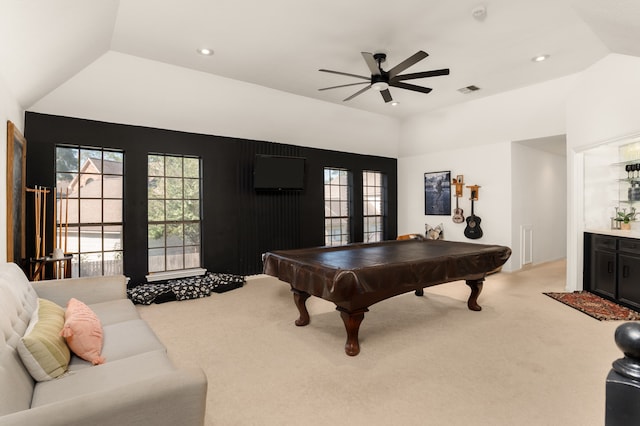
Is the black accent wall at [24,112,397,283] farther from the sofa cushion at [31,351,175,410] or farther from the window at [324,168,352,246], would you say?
the sofa cushion at [31,351,175,410]

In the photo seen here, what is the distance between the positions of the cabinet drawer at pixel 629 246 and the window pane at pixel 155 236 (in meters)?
6.39

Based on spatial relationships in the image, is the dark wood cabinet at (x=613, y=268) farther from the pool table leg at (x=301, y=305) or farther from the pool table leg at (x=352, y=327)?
the pool table leg at (x=301, y=305)

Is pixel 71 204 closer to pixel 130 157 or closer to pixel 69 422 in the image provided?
pixel 130 157

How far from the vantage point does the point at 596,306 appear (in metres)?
4.09

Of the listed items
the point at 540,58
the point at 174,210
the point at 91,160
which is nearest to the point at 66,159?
the point at 91,160

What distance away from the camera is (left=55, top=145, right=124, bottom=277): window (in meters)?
4.59

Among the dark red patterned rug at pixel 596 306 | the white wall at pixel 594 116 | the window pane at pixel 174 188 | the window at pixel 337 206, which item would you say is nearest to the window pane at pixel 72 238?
the window pane at pixel 174 188

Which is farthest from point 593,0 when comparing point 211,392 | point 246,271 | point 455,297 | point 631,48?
point 246,271

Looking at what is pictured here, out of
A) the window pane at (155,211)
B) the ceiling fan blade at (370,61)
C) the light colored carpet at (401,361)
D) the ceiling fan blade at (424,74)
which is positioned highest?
the ceiling fan blade at (370,61)

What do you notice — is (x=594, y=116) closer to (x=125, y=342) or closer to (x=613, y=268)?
(x=613, y=268)

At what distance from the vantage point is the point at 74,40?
127 inches

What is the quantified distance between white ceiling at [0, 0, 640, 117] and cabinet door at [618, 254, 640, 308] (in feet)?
7.91

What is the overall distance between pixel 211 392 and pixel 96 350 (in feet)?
2.63

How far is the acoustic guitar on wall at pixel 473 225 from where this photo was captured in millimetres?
6547
